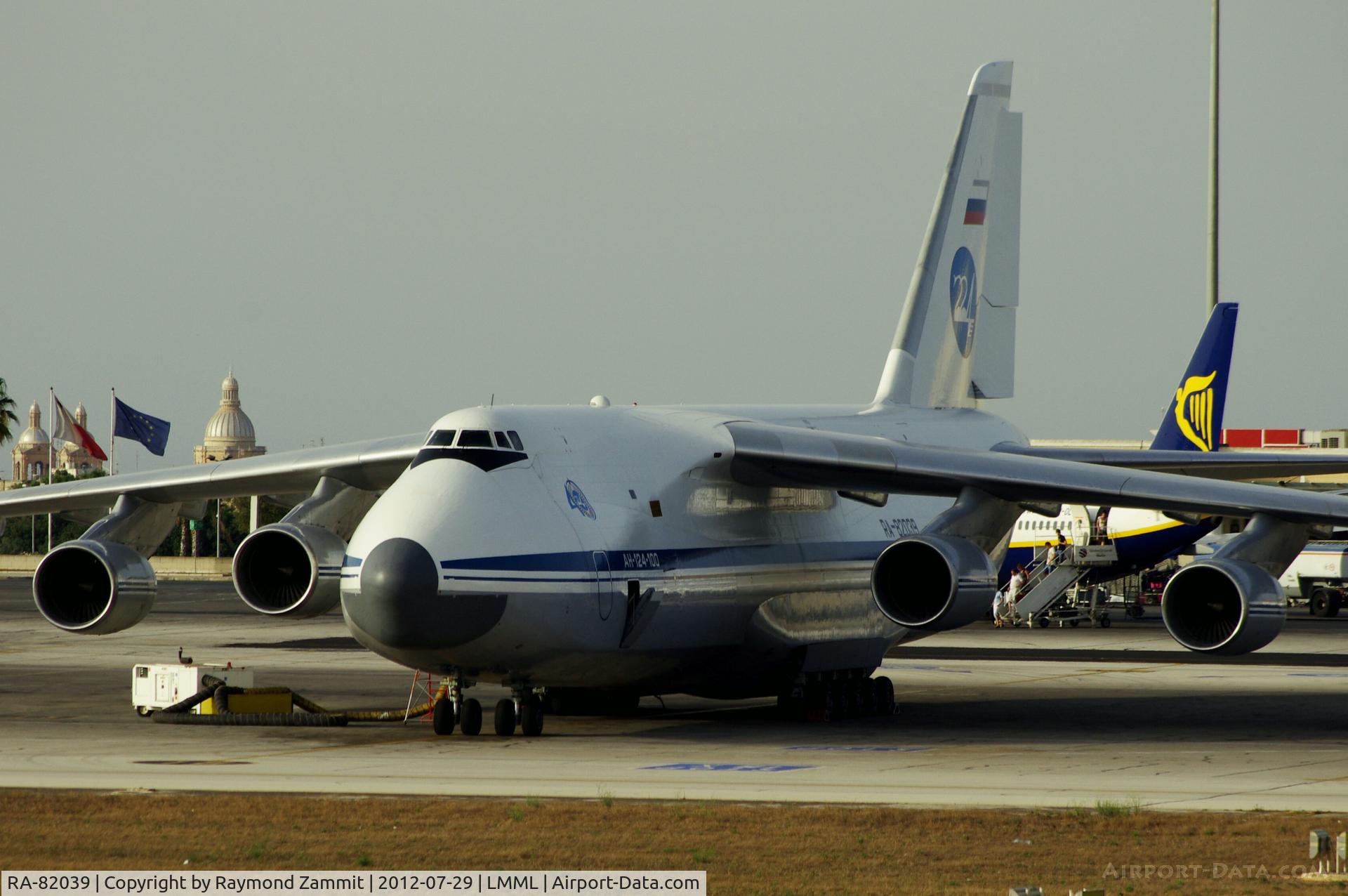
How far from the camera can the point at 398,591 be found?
57.2 ft

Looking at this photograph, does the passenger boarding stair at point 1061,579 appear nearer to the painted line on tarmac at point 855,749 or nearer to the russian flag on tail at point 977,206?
the russian flag on tail at point 977,206

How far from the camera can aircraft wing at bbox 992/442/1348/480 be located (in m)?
22.6

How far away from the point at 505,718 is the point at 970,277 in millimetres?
12701

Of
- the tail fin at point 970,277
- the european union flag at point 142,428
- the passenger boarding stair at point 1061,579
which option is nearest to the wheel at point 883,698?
the tail fin at point 970,277

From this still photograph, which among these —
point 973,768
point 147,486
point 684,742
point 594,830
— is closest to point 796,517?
point 684,742

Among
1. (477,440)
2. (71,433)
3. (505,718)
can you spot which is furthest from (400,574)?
(71,433)

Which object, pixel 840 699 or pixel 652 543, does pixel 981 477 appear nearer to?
pixel 652 543

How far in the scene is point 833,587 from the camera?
22.8 m

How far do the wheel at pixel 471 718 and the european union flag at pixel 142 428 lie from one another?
50583 mm

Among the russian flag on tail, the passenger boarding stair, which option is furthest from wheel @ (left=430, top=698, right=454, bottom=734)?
the passenger boarding stair

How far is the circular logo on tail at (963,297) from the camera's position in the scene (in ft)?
94.9

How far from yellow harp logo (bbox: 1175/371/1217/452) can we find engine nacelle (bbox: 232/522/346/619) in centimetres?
2587

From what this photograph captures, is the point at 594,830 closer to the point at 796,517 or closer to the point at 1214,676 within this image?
the point at 796,517

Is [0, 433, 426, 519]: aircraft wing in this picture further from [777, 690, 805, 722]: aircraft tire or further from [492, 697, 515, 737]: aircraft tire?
[777, 690, 805, 722]: aircraft tire
